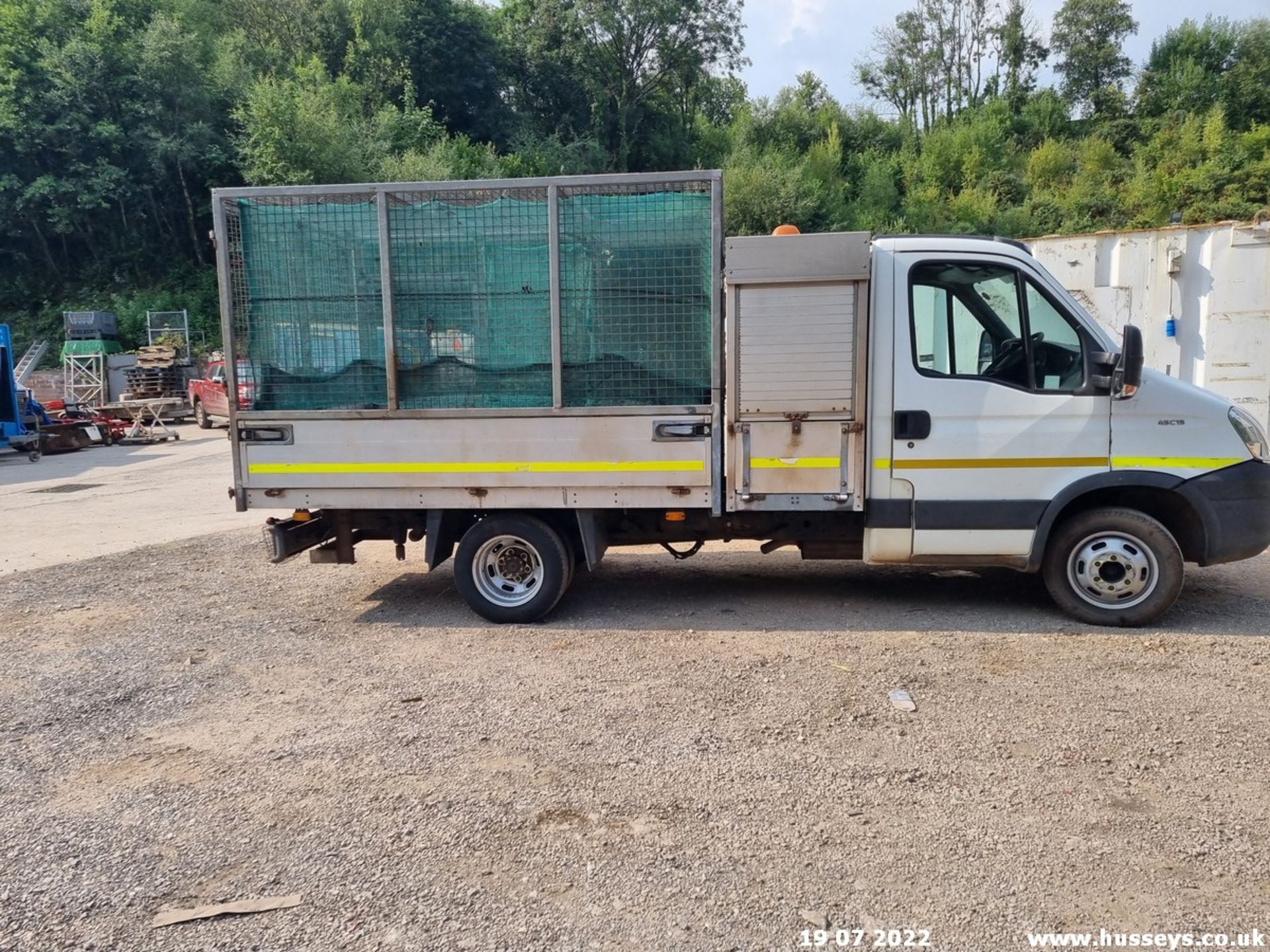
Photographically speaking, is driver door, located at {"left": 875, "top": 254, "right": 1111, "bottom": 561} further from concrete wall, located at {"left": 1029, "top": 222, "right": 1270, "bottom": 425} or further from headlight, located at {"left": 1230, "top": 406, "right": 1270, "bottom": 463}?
concrete wall, located at {"left": 1029, "top": 222, "right": 1270, "bottom": 425}

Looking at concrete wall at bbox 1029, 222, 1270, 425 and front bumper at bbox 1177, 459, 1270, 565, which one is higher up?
concrete wall at bbox 1029, 222, 1270, 425

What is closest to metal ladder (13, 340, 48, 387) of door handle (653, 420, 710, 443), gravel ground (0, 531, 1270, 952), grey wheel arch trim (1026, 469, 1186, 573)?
gravel ground (0, 531, 1270, 952)

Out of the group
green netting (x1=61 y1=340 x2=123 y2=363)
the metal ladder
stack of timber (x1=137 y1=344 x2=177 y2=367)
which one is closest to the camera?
the metal ladder

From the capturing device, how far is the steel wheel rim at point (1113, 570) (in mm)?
5758

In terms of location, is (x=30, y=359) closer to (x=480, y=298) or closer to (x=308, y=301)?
(x=308, y=301)

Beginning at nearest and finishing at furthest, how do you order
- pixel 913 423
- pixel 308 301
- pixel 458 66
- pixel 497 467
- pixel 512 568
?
pixel 913 423
pixel 497 467
pixel 308 301
pixel 512 568
pixel 458 66

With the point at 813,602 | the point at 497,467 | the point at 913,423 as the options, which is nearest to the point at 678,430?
the point at 497,467

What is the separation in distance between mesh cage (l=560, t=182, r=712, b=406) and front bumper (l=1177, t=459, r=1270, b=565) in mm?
3261

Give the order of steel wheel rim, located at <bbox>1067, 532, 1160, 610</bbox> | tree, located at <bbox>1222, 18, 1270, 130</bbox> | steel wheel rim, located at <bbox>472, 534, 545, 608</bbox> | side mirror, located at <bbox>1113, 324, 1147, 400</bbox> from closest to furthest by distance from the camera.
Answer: side mirror, located at <bbox>1113, 324, 1147, 400</bbox> → steel wheel rim, located at <bbox>1067, 532, 1160, 610</bbox> → steel wheel rim, located at <bbox>472, 534, 545, 608</bbox> → tree, located at <bbox>1222, 18, 1270, 130</bbox>

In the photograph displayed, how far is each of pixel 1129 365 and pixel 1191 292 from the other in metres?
5.69

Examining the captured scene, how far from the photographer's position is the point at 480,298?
19.9ft

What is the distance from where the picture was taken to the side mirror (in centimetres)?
542

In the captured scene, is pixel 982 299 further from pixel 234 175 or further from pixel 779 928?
pixel 234 175

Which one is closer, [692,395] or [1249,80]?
[692,395]
